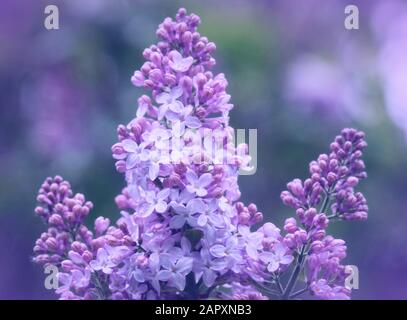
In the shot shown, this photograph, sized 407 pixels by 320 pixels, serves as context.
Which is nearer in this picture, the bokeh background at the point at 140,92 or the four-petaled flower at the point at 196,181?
the four-petaled flower at the point at 196,181

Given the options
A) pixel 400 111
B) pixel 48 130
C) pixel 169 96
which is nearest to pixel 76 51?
pixel 48 130

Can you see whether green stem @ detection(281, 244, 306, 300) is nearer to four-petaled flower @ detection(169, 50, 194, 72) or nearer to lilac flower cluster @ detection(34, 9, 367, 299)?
lilac flower cluster @ detection(34, 9, 367, 299)

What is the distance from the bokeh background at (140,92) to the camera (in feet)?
9.34

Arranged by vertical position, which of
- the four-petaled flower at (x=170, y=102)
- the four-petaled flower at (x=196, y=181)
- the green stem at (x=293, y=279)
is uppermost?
the four-petaled flower at (x=170, y=102)

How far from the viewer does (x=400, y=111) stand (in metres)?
3.09

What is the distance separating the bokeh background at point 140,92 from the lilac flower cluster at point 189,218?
113 cm

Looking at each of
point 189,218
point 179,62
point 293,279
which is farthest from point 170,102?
point 293,279

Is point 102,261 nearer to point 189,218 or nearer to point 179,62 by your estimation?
point 189,218

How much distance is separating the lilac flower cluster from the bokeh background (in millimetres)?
1125

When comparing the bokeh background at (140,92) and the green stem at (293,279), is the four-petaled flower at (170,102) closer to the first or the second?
the green stem at (293,279)

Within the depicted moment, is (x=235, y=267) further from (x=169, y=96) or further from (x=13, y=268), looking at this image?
(x=13, y=268)

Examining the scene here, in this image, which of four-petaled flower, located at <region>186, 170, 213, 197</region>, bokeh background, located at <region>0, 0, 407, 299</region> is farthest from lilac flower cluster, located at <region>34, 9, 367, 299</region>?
bokeh background, located at <region>0, 0, 407, 299</region>

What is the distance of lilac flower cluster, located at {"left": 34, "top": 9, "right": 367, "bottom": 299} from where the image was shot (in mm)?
1303

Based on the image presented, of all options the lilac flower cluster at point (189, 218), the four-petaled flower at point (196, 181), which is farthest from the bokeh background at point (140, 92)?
the four-petaled flower at point (196, 181)
